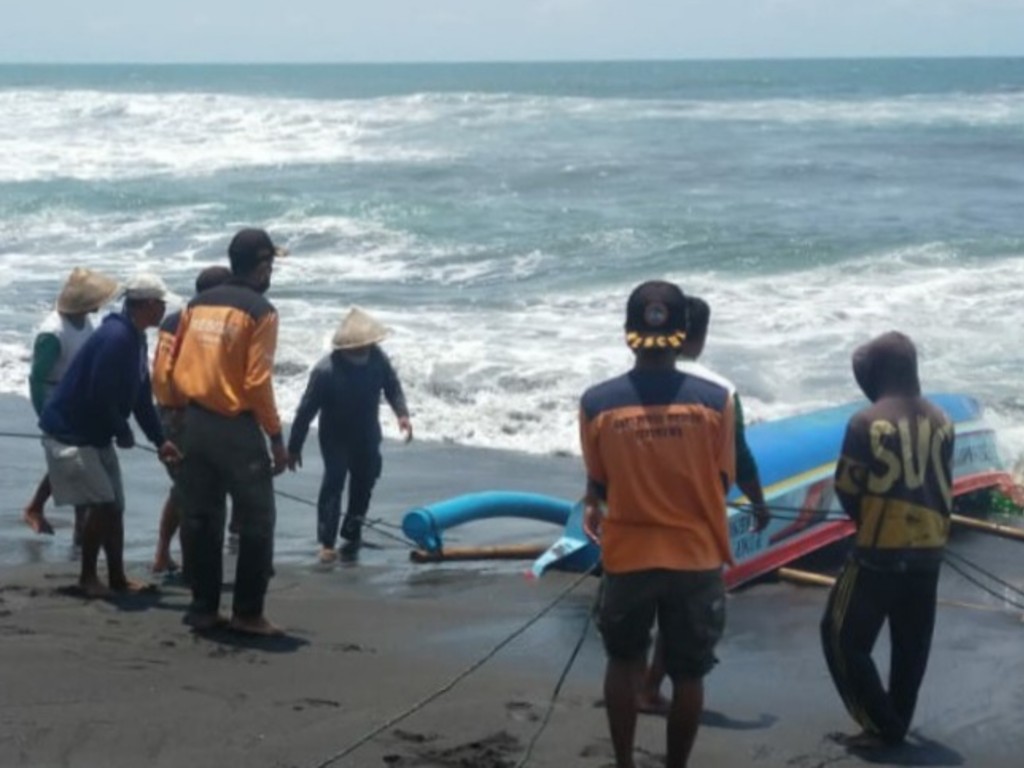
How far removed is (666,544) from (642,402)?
1.37 feet

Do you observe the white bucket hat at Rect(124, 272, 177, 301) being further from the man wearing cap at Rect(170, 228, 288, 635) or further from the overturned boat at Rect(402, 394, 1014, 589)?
the overturned boat at Rect(402, 394, 1014, 589)

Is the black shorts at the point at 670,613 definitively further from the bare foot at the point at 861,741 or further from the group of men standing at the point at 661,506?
the bare foot at the point at 861,741

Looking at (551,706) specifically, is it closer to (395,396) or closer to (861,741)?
(861,741)

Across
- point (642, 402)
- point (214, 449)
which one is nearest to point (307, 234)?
point (214, 449)

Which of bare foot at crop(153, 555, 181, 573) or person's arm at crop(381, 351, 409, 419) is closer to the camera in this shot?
bare foot at crop(153, 555, 181, 573)

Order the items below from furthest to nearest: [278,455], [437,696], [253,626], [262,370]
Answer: [253,626] → [278,455] → [262,370] → [437,696]

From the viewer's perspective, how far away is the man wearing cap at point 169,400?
7.54m

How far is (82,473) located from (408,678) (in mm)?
1784

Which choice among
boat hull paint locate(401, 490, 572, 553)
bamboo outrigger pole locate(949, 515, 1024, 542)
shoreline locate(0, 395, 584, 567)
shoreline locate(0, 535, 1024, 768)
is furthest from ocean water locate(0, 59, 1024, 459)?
shoreline locate(0, 535, 1024, 768)

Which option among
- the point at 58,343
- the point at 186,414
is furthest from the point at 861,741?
the point at 58,343

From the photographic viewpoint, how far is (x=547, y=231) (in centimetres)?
2930

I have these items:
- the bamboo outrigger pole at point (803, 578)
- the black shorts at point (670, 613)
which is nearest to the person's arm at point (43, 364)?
the bamboo outrigger pole at point (803, 578)

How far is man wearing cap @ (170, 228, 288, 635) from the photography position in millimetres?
7137

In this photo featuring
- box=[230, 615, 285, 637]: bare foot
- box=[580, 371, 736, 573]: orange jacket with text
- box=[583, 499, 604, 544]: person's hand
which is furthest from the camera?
box=[230, 615, 285, 637]: bare foot
